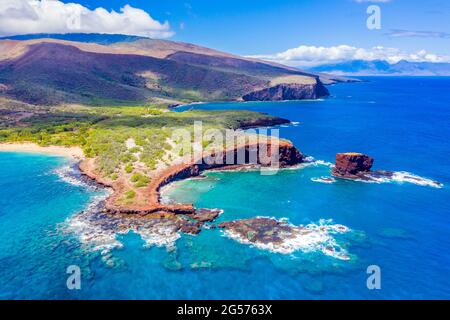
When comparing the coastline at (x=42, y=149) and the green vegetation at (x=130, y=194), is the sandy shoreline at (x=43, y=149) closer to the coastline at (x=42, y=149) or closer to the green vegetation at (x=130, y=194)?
the coastline at (x=42, y=149)

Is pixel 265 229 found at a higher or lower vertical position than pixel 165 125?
lower

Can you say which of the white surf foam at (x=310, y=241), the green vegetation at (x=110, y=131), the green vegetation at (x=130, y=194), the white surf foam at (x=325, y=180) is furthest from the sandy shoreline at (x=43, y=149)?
the white surf foam at (x=310, y=241)

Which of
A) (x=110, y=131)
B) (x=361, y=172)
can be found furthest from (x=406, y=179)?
(x=110, y=131)

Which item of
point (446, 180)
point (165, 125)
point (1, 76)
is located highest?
point (1, 76)

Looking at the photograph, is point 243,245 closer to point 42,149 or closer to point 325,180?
point 325,180

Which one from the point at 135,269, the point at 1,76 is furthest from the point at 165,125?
the point at 1,76
